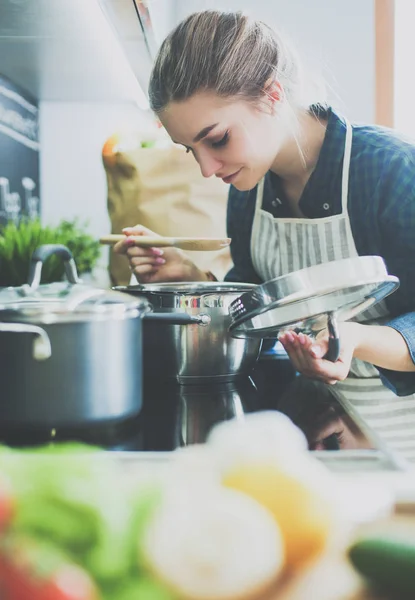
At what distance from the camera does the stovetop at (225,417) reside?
601 mm

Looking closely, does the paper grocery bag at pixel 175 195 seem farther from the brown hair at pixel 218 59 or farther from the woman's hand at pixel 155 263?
the brown hair at pixel 218 59

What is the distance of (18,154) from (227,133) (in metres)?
1.36

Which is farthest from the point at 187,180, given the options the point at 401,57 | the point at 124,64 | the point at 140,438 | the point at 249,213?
the point at 140,438

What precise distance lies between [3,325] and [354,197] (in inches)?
28.7

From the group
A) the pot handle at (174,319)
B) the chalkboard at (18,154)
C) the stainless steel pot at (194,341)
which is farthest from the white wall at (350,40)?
the pot handle at (174,319)

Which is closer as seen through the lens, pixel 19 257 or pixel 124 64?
pixel 19 257

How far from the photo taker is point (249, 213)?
1.33 m

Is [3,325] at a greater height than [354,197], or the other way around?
[354,197]

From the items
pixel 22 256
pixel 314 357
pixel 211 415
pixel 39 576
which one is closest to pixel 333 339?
pixel 314 357

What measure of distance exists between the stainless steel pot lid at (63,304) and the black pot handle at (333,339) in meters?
0.20

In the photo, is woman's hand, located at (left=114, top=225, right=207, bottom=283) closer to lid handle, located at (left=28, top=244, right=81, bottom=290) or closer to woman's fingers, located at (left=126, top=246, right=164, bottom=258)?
woman's fingers, located at (left=126, top=246, right=164, bottom=258)

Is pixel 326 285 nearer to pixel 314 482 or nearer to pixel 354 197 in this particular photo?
pixel 314 482

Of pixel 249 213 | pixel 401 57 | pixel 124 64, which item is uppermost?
pixel 401 57

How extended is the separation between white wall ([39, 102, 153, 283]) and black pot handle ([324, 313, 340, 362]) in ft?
6.06
